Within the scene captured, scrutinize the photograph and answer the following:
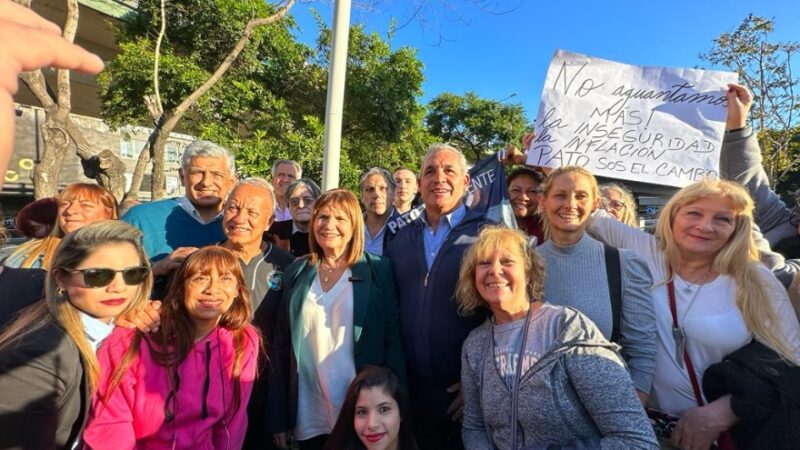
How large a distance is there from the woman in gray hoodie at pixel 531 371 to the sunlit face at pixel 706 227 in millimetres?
800

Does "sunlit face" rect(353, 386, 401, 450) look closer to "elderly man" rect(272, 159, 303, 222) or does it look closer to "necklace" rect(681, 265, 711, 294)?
"necklace" rect(681, 265, 711, 294)

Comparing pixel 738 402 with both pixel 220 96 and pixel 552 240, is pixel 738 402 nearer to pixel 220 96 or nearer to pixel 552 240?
pixel 552 240

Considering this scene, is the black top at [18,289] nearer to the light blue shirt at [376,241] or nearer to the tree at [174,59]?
the light blue shirt at [376,241]

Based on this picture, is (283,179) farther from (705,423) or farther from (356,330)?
(705,423)

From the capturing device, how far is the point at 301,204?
411cm

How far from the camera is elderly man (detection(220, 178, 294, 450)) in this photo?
264cm

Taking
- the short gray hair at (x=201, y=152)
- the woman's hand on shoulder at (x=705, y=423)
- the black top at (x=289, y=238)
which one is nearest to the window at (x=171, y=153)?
the black top at (x=289, y=238)

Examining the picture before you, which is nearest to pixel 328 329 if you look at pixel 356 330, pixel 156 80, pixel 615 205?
pixel 356 330

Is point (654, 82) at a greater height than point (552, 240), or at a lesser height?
greater

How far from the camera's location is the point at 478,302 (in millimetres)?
2178

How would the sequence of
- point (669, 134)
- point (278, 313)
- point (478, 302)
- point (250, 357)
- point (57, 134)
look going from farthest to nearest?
point (57, 134) < point (669, 134) < point (278, 313) < point (250, 357) < point (478, 302)

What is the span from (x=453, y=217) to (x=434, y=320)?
0.67 m

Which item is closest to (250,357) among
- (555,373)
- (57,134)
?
(555,373)

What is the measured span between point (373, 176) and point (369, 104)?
26.7ft
